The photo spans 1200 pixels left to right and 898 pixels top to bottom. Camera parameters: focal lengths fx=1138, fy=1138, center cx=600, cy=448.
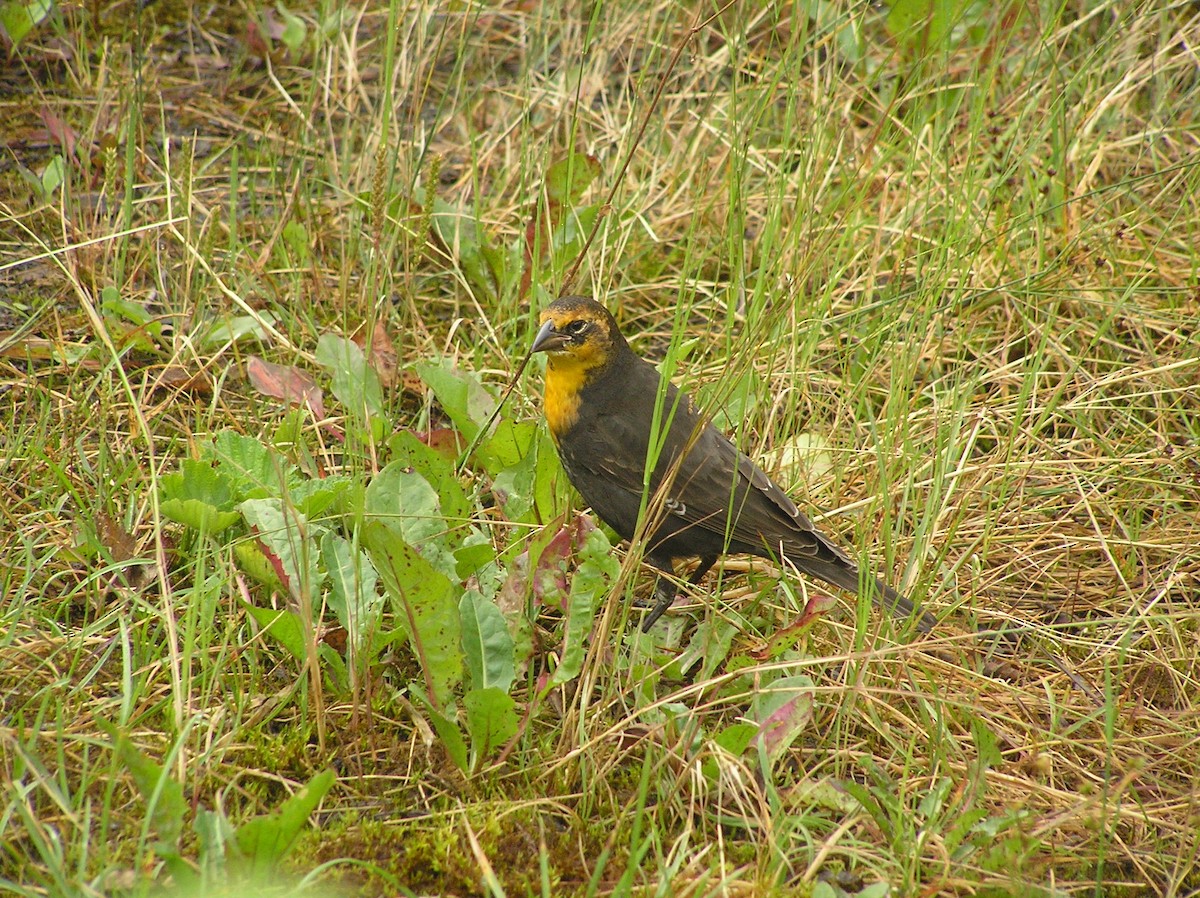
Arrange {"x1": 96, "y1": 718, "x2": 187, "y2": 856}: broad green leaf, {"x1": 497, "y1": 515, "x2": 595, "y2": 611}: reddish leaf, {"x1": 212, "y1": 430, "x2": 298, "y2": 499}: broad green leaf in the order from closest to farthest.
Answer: {"x1": 96, "y1": 718, "x2": 187, "y2": 856}: broad green leaf, {"x1": 497, "y1": 515, "x2": 595, "y2": 611}: reddish leaf, {"x1": 212, "y1": 430, "x2": 298, "y2": 499}: broad green leaf

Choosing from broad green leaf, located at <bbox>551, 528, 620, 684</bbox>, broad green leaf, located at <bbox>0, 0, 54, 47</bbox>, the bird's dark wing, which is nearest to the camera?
broad green leaf, located at <bbox>551, 528, 620, 684</bbox>

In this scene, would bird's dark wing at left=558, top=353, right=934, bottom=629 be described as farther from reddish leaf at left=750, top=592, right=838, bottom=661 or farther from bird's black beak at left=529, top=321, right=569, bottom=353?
reddish leaf at left=750, top=592, right=838, bottom=661

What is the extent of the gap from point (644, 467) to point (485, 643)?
1.14 meters

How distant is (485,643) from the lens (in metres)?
3.20

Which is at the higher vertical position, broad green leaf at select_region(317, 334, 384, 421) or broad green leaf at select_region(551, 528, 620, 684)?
broad green leaf at select_region(317, 334, 384, 421)

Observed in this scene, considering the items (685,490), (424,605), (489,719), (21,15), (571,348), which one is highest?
(21,15)

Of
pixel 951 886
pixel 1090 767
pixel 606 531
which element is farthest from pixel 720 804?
pixel 606 531

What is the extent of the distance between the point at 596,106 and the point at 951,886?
173 inches

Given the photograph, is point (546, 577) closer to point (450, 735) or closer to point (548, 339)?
point (450, 735)

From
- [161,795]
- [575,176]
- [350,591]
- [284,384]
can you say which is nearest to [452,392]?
[284,384]

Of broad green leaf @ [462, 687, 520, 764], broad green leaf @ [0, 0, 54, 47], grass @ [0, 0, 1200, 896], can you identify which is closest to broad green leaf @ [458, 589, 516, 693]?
grass @ [0, 0, 1200, 896]

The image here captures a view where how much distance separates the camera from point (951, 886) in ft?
9.48

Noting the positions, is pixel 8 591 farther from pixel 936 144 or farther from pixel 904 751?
pixel 936 144

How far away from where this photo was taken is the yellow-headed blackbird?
396 centimetres
